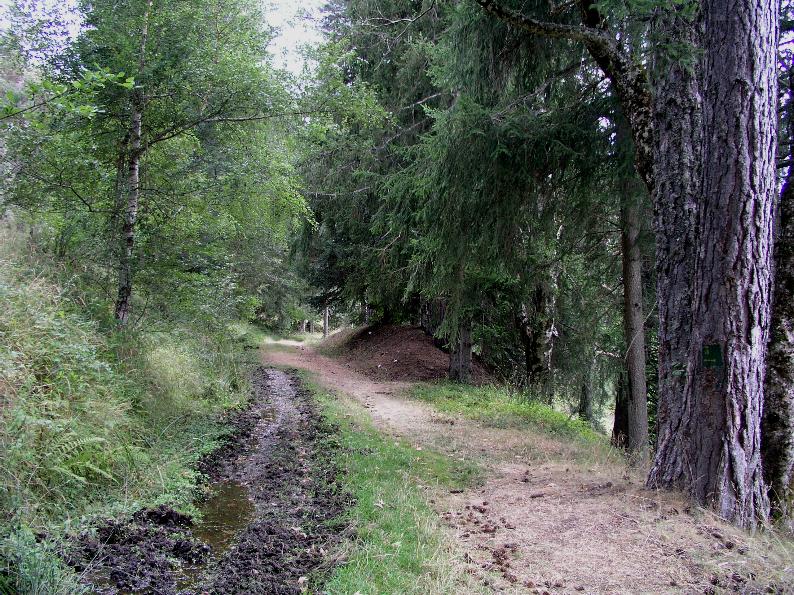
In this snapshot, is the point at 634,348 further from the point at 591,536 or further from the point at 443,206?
the point at 591,536

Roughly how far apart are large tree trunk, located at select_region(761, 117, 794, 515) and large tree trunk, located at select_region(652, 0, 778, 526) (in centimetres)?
33

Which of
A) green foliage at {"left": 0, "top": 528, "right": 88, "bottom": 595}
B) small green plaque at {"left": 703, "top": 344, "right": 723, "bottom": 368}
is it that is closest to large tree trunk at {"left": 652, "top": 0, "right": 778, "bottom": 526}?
small green plaque at {"left": 703, "top": 344, "right": 723, "bottom": 368}

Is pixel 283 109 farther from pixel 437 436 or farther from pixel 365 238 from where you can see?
pixel 365 238

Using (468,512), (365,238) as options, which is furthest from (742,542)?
(365,238)

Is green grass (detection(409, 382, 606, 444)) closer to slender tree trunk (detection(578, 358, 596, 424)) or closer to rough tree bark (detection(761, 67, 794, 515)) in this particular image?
slender tree trunk (detection(578, 358, 596, 424))

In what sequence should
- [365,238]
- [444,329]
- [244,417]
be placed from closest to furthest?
[244,417]
[444,329]
[365,238]

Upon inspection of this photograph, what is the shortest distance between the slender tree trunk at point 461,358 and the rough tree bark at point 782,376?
1085 centimetres

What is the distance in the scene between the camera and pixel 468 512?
16.4 feet

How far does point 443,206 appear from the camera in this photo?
789 cm

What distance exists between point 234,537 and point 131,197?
5575 millimetres

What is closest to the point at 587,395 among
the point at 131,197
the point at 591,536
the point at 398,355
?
the point at 398,355

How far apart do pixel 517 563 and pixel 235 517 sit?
2.80 m

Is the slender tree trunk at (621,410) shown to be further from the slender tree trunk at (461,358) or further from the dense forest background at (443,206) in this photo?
the slender tree trunk at (461,358)

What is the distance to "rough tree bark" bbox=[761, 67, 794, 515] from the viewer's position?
4477 millimetres
